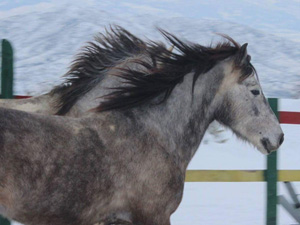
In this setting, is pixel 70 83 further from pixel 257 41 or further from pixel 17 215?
pixel 257 41

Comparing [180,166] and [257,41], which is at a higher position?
[180,166]

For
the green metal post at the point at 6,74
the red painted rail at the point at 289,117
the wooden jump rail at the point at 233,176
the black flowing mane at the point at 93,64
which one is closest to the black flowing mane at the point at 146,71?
the black flowing mane at the point at 93,64

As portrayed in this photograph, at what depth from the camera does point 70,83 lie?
15.3 ft

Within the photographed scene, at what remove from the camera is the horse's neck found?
12.7ft

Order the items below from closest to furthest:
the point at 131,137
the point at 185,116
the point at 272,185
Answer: the point at 131,137, the point at 185,116, the point at 272,185

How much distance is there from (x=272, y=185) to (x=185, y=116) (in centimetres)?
152

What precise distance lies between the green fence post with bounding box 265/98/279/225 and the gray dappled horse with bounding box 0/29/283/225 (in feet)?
3.55

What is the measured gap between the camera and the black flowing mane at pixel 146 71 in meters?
3.95

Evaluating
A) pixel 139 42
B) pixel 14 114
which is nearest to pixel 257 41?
pixel 139 42

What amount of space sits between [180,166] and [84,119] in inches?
24.9

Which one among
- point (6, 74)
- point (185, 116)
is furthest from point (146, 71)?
point (6, 74)

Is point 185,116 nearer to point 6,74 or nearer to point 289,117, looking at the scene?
point 6,74

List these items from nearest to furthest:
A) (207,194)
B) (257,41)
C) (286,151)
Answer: (207,194) → (286,151) → (257,41)

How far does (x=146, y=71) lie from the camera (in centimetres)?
419
